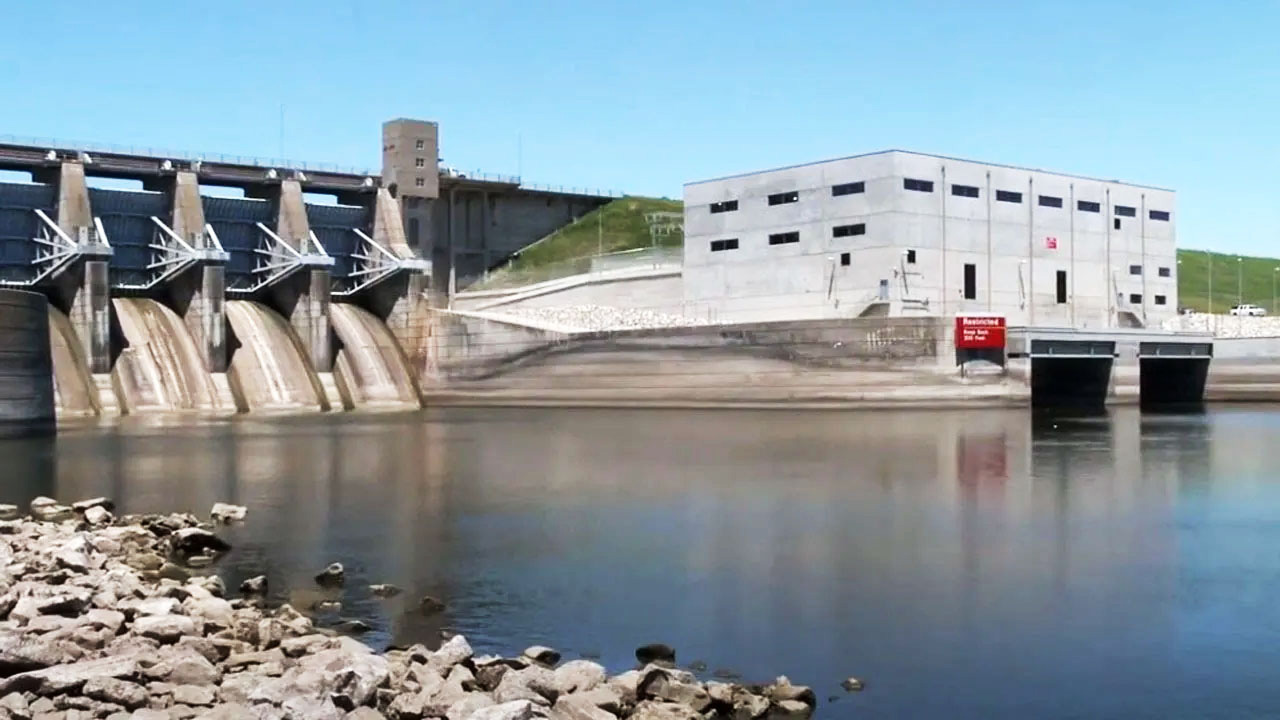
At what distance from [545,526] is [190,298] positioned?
5171 cm

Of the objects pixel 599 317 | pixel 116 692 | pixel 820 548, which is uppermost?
pixel 599 317

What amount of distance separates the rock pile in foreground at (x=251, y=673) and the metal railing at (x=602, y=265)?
76577 mm

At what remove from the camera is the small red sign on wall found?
7094cm

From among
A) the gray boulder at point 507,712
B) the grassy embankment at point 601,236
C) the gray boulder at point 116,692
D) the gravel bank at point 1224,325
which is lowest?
the gray boulder at point 507,712

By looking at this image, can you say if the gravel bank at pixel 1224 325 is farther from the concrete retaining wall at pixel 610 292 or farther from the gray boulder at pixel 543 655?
the gray boulder at pixel 543 655

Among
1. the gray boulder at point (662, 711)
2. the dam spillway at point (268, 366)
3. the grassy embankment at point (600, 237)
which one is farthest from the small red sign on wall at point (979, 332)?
the gray boulder at point (662, 711)

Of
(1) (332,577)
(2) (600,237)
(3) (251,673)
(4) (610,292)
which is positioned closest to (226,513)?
(1) (332,577)

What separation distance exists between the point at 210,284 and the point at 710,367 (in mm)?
27421

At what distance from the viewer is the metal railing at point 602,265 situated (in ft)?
311

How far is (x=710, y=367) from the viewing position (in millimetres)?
76188

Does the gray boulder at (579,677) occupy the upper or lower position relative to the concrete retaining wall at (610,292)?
lower

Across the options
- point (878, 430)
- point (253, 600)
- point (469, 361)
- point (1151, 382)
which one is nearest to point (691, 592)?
point (253, 600)

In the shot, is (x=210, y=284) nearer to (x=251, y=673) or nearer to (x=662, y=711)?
(x=251, y=673)

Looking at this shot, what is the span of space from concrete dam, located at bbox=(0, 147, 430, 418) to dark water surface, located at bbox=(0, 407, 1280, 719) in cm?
1962
